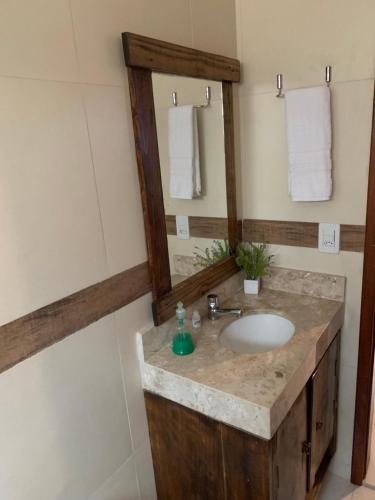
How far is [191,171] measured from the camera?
1.45 meters

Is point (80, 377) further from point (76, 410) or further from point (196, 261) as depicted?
point (196, 261)

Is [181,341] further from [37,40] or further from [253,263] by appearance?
[37,40]

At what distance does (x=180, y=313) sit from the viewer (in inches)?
51.4

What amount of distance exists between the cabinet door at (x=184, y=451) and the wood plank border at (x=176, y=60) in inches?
43.1

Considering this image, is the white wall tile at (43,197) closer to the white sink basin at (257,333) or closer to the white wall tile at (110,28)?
the white wall tile at (110,28)

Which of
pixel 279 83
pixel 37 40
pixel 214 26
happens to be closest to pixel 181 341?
pixel 37 40

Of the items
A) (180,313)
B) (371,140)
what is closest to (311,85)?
(371,140)

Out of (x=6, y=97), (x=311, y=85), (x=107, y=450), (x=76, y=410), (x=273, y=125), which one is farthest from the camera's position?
(x=273, y=125)

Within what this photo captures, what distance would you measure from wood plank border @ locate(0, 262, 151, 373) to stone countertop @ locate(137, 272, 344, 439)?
210 mm

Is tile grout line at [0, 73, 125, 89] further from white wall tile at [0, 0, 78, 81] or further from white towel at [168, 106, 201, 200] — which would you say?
white towel at [168, 106, 201, 200]

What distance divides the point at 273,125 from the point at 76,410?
4.33 ft

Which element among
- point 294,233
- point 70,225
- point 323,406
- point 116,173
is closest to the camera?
point 70,225

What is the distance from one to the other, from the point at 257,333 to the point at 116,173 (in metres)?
0.95

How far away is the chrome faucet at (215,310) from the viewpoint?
1.53 m
